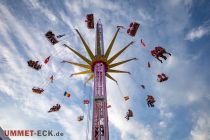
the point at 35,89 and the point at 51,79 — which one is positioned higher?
the point at 51,79

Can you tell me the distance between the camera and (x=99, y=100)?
21234mm

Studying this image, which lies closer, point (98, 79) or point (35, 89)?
point (98, 79)

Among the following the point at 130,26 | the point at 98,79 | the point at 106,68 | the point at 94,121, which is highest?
the point at 130,26

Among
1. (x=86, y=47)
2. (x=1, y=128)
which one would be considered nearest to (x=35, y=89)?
(x=86, y=47)

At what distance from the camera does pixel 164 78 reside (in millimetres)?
26203

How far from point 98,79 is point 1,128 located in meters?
25.2

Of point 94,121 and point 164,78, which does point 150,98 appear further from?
point 94,121

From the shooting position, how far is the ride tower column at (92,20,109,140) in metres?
19.7

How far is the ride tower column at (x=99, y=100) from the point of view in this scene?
19.7m

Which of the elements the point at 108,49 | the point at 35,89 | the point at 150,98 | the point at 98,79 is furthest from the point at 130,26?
the point at 35,89

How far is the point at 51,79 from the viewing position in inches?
1096

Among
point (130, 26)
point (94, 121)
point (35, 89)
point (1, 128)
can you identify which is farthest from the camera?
point (1, 128)

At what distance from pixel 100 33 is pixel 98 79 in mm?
6853

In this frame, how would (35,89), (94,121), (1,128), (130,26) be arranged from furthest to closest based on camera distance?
1. (1,128)
2. (35,89)
3. (130,26)
4. (94,121)
